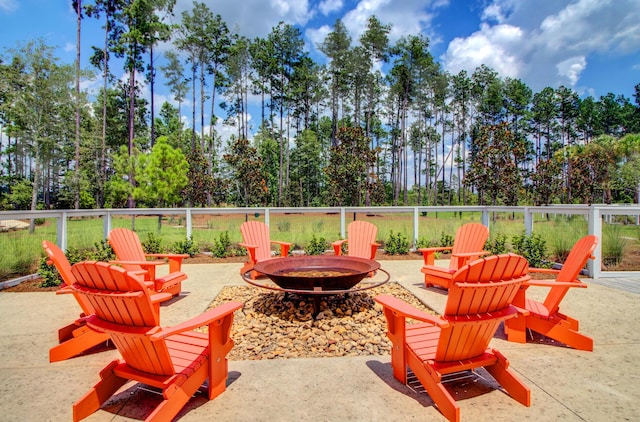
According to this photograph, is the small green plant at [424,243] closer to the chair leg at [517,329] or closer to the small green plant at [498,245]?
Result: the small green plant at [498,245]

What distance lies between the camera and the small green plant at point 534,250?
20.9 feet

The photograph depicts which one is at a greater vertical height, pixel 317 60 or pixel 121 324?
pixel 317 60

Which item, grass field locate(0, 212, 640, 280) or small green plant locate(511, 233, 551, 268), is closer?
grass field locate(0, 212, 640, 280)

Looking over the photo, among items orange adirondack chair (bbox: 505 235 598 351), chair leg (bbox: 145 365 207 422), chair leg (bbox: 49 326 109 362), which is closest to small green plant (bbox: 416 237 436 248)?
orange adirondack chair (bbox: 505 235 598 351)

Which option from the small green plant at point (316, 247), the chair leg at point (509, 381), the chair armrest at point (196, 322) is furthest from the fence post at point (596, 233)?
→ the chair armrest at point (196, 322)

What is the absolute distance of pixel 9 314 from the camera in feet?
13.4

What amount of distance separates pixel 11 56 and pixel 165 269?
1940 cm

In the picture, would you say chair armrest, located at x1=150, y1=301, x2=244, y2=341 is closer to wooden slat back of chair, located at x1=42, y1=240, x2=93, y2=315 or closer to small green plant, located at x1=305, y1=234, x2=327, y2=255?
wooden slat back of chair, located at x1=42, y1=240, x2=93, y2=315

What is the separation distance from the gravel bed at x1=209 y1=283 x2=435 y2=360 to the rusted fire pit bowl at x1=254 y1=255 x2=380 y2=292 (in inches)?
12.8

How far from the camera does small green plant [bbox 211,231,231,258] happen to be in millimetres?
7957

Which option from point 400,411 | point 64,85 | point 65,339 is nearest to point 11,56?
point 64,85

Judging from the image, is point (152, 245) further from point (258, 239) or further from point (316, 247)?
point (316, 247)

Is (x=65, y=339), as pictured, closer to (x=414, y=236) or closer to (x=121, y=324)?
(x=121, y=324)

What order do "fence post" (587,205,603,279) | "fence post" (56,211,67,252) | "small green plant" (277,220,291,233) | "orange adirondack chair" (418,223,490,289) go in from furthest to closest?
1. "small green plant" (277,220,291,233)
2. "fence post" (56,211,67,252)
3. "fence post" (587,205,603,279)
4. "orange adirondack chair" (418,223,490,289)
